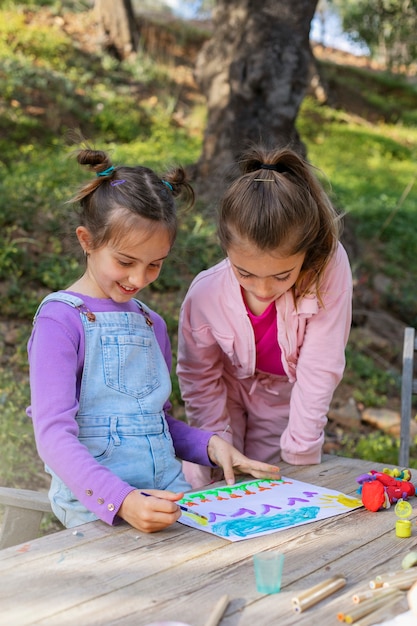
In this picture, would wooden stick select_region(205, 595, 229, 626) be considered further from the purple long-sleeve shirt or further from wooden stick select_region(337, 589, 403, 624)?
the purple long-sleeve shirt

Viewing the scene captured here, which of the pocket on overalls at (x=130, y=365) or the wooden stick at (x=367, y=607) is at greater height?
the pocket on overalls at (x=130, y=365)

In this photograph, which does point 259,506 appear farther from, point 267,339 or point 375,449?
point 375,449

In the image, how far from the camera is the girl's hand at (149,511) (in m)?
1.83

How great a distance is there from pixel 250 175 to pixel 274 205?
0.53ft

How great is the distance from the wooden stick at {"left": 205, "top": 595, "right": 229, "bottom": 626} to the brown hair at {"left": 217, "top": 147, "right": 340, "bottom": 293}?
1.18m

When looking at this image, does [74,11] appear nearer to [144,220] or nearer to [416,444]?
[416,444]

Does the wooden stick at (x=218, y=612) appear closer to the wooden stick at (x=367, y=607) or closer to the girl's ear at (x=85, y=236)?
the wooden stick at (x=367, y=607)

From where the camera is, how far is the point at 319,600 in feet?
4.97

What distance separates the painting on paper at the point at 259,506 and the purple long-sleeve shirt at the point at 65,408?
0.22 metres

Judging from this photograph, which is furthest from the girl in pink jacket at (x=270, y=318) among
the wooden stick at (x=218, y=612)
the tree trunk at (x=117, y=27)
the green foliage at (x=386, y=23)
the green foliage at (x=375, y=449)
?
the tree trunk at (x=117, y=27)

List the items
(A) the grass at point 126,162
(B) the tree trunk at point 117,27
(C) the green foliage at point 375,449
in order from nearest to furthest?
(C) the green foliage at point 375,449
(A) the grass at point 126,162
(B) the tree trunk at point 117,27

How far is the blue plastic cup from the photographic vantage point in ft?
4.91

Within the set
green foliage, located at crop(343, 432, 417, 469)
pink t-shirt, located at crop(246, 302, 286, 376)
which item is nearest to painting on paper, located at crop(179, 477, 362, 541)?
pink t-shirt, located at crop(246, 302, 286, 376)

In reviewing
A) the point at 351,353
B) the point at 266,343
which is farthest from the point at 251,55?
the point at 266,343
